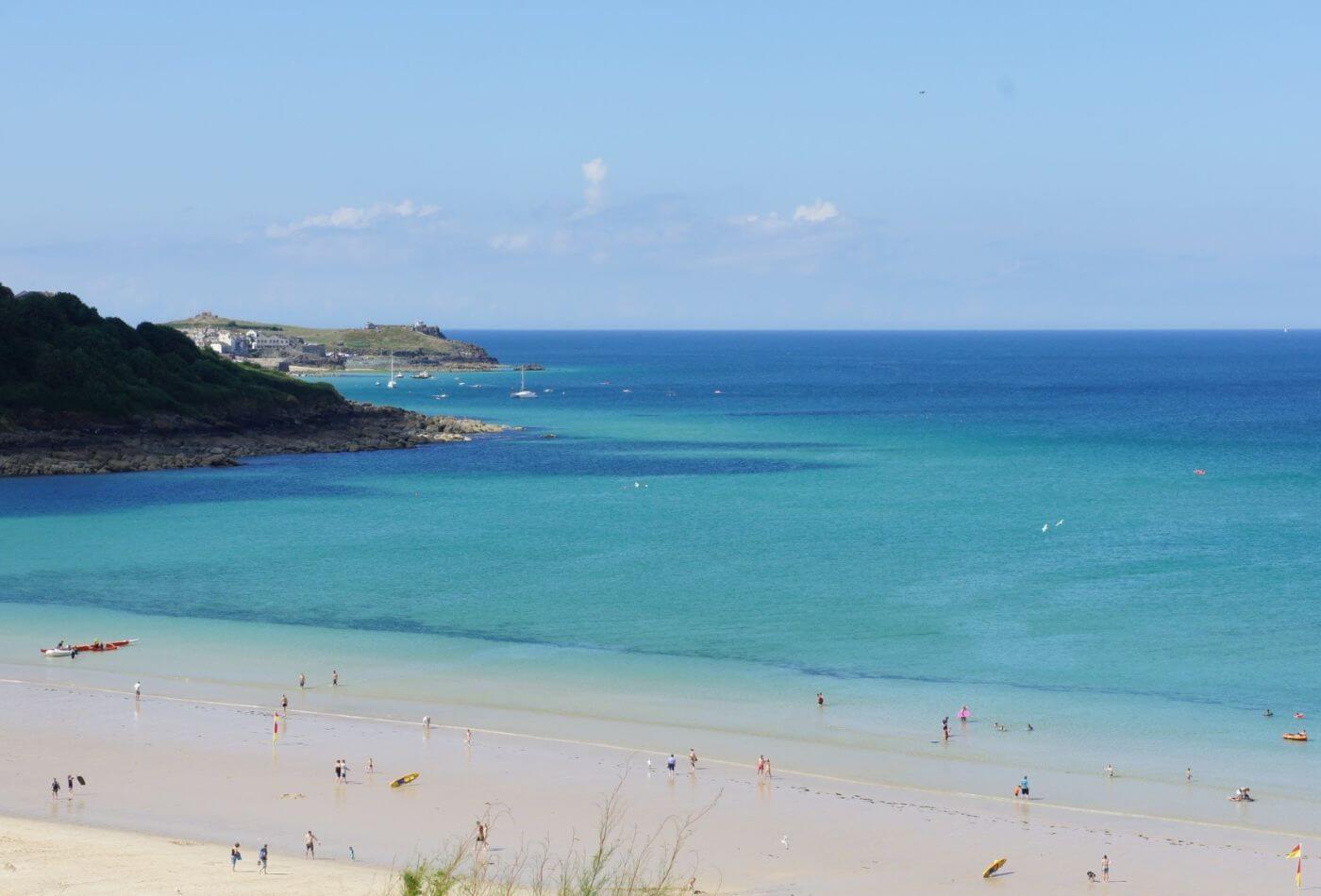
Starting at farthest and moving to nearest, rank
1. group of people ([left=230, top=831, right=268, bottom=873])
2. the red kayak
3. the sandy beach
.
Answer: the red kayak < the sandy beach < group of people ([left=230, top=831, right=268, bottom=873])

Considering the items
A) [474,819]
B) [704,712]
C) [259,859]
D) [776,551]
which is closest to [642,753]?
[704,712]

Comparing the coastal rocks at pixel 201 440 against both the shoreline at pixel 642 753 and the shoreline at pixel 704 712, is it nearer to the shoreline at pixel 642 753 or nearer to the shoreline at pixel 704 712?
the shoreline at pixel 704 712

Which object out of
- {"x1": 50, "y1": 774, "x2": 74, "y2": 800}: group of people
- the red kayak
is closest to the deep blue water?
the red kayak

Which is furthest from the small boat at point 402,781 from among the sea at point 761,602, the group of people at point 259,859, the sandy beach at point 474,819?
the group of people at point 259,859

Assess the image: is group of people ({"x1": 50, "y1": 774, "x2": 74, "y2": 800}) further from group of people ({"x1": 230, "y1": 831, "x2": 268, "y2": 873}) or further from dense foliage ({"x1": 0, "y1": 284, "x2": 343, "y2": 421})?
dense foliage ({"x1": 0, "y1": 284, "x2": 343, "y2": 421})

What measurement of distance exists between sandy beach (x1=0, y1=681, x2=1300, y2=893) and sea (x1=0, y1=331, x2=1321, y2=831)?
180 cm

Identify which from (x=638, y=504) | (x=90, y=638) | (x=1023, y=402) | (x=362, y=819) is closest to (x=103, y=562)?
(x=90, y=638)

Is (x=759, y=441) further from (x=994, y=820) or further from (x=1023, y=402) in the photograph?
(x=994, y=820)

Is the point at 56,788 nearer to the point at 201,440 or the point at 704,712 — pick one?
the point at 704,712

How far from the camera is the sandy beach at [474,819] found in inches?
1046

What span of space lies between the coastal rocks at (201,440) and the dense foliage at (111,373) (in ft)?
5.88

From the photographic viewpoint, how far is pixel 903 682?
4138 centimetres

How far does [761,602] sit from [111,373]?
65.1 metres

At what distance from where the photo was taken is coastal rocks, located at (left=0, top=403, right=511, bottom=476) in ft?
295
